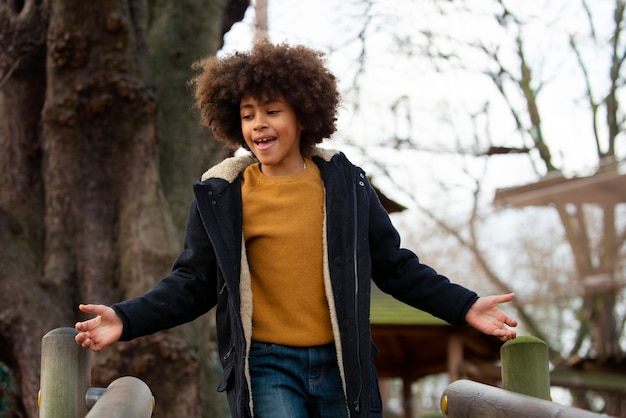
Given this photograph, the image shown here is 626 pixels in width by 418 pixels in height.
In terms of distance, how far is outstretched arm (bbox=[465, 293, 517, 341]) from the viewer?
2611mm

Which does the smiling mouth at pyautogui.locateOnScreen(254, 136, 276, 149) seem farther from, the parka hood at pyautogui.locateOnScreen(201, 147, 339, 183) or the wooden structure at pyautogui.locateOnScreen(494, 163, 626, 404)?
the wooden structure at pyautogui.locateOnScreen(494, 163, 626, 404)

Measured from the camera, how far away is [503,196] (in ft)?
35.0

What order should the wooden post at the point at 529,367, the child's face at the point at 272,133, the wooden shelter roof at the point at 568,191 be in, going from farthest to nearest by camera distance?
the wooden shelter roof at the point at 568,191
the child's face at the point at 272,133
the wooden post at the point at 529,367

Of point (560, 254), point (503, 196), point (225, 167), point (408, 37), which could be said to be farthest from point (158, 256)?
point (560, 254)

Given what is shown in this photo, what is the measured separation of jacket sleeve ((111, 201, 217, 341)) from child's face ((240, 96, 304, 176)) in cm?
27

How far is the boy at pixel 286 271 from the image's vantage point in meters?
2.51

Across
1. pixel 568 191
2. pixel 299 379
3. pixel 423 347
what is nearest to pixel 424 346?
pixel 423 347

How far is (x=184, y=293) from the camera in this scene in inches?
105

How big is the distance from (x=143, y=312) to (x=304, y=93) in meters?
0.84

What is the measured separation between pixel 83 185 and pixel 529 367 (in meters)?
3.10

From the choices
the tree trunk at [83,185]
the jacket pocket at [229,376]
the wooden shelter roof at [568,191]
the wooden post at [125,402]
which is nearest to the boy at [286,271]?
the jacket pocket at [229,376]

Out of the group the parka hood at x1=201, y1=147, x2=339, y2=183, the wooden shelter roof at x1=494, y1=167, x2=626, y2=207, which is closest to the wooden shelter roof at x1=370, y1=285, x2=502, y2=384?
the wooden shelter roof at x1=494, y1=167, x2=626, y2=207

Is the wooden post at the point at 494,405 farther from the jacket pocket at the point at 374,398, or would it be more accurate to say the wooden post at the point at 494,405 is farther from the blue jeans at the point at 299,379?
the blue jeans at the point at 299,379

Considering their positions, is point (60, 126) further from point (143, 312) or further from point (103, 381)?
point (143, 312)
